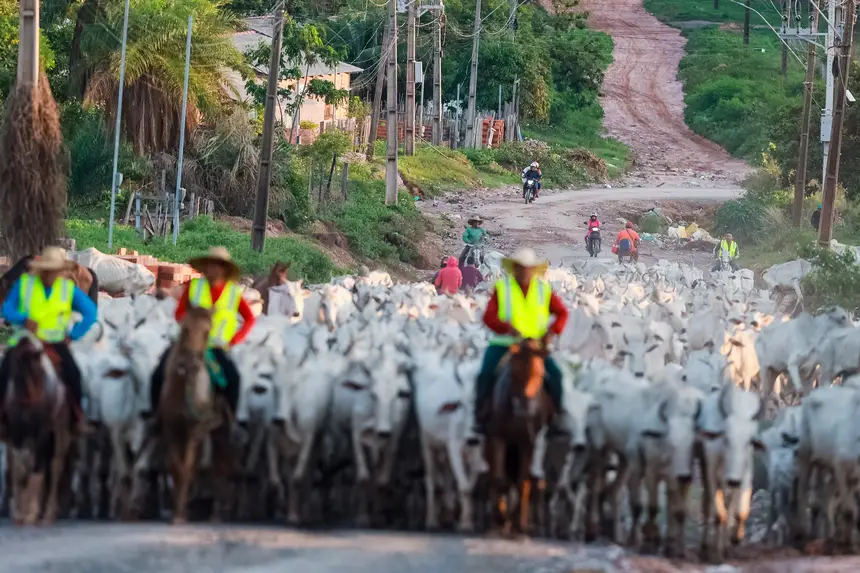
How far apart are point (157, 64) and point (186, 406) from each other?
1909 cm

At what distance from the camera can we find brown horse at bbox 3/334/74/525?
1014 cm

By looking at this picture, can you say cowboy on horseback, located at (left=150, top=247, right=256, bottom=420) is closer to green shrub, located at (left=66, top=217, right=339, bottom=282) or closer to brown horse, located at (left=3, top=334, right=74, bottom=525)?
brown horse, located at (left=3, top=334, right=74, bottom=525)

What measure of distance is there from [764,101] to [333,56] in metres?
30.5

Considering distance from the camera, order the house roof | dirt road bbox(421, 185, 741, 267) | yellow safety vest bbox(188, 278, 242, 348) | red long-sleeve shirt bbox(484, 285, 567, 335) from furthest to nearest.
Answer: the house roof, dirt road bbox(421, 185, 741, 267), yellow safety vest bbox(188, 278, 242, 348), red long-sleeve shirt bbox(484, 285, 567, 335)

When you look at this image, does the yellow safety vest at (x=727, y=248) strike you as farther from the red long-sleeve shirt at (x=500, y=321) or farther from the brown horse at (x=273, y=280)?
the red long-sleeve shirt at (x=500, y=321)

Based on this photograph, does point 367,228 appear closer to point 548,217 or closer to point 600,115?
point 548,217

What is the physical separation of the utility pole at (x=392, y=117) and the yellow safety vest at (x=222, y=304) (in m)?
23.0

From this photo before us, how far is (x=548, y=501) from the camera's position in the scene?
1106 cm

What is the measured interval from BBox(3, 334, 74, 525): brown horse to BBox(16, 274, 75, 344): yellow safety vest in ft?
0.47

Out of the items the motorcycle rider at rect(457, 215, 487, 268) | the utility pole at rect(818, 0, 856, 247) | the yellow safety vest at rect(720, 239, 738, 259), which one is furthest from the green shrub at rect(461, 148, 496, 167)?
the motorcycle rider at rect(457, 215, 487, 268)

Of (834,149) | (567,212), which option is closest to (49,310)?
(834,149)

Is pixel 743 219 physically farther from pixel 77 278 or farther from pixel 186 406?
pixel 186 406

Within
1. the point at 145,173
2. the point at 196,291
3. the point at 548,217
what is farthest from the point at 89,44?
the point at 196,291

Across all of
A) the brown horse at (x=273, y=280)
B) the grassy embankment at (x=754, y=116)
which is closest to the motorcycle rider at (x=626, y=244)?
the grassy embankment at (x=754, y=116)
